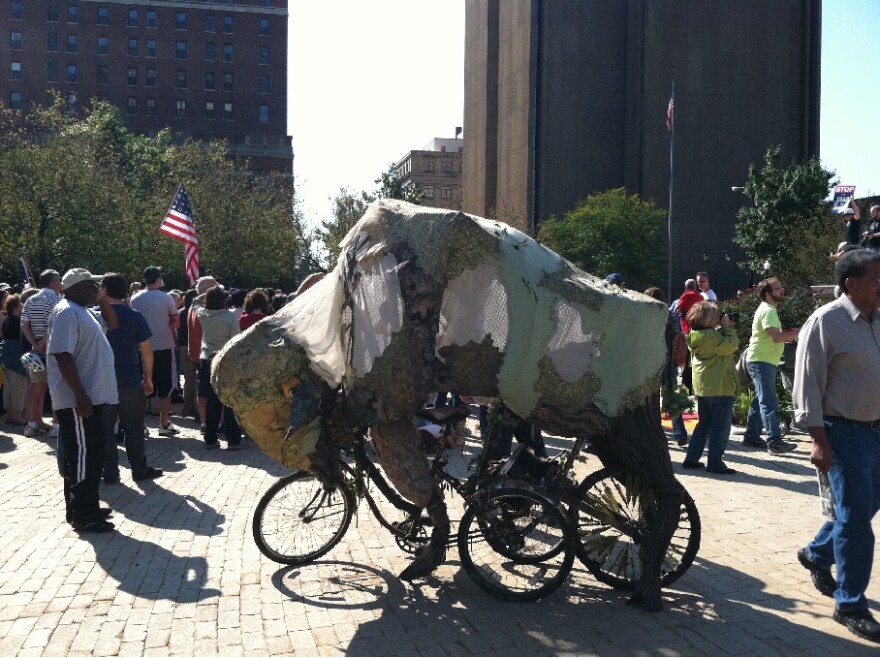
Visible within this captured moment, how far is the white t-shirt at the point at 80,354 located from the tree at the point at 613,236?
1839 inches

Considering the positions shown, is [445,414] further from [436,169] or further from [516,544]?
[436,169]

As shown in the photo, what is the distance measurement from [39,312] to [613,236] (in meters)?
45.9

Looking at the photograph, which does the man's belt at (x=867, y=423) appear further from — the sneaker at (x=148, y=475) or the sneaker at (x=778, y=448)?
the sneaker at (x=148, y=475)

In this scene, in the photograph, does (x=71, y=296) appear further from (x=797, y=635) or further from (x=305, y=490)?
(x=797, y=635)

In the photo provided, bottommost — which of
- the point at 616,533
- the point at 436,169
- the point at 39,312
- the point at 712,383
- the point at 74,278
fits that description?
the point at 616,533

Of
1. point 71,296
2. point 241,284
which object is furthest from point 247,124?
point 71,296

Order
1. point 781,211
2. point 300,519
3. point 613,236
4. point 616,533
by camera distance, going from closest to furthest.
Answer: point 616,533 → point 300,519 → point 781,211 → point 613,236

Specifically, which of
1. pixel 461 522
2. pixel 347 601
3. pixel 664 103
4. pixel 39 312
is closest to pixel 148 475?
pixel 39 312

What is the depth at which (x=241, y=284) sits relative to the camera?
2168 inches

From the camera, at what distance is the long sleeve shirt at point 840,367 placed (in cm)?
497

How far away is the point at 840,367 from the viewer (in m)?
5.05

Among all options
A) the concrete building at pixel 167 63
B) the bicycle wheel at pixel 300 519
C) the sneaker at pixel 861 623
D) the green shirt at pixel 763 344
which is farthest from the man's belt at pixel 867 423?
the concrete building at pixel 167 63

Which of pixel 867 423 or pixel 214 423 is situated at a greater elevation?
pixel 867 423

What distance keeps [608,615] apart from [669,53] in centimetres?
6136
